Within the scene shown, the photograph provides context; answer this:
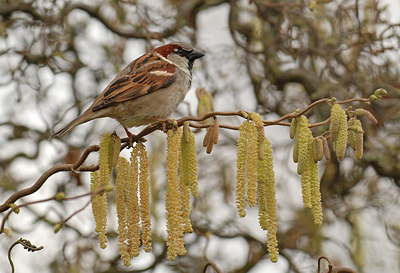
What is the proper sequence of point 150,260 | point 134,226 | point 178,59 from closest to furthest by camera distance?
point 134,226 → point 178,59 → point 150,260

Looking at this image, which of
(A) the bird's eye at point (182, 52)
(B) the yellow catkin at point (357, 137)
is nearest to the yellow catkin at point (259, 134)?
(B) the yellow catkin at point (357, 137)

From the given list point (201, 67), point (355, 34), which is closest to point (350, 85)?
point (355, 34)

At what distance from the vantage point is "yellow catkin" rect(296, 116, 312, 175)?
2496 mm

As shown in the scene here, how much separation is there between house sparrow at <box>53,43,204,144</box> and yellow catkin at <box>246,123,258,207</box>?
1.56 meters

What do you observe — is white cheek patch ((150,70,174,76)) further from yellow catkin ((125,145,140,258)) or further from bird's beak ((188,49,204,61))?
yellow catkin ((125,145,140,258))

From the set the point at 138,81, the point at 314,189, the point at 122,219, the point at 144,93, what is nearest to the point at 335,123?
the point at 314,189

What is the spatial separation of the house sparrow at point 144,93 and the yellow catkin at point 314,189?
1.66 m

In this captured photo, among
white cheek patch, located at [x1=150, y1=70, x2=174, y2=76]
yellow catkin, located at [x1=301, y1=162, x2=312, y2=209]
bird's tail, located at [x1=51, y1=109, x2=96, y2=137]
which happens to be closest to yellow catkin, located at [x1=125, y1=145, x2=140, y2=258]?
yellow catkin, located at [x1=301, y1=162, x2=312, y2=209]

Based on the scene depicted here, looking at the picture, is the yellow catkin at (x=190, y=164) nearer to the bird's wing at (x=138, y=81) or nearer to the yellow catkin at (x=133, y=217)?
the yellow catkin at (x=133, y=217)

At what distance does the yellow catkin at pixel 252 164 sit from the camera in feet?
7.58

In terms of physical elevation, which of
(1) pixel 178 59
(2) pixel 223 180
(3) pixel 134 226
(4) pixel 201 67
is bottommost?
(2) pixel 223 180

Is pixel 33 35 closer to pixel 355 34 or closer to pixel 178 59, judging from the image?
pixel 178 59

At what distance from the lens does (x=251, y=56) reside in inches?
241

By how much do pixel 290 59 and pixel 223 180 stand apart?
4.65 feet
